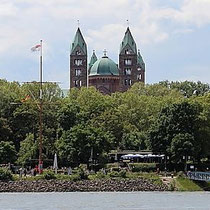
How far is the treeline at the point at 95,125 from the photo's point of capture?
336 ft

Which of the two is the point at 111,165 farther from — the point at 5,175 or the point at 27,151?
the point at 5,175

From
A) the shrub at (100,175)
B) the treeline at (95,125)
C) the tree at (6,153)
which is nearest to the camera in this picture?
the shrub at (100,175)

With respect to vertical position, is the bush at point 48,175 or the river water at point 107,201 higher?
the bush at point 48,175

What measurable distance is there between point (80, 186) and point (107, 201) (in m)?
15.9

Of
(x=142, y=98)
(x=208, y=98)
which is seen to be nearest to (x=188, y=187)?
(x=208, y=98)

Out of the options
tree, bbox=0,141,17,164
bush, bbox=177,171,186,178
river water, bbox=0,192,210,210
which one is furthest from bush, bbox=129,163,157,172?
tree, bbox=0,141,17,164

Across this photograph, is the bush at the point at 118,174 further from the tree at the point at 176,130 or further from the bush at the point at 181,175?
the tree at the point at 176,130

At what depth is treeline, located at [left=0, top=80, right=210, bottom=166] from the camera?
10244 centimetres

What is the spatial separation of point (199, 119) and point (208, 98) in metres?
17.3

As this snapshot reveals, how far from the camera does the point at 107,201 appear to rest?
73125 mm

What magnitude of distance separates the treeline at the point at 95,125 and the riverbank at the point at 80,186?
37.0 ft

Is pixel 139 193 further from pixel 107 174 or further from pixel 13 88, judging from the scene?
pixel 13 88

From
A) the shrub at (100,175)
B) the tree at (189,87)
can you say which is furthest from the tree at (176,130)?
the tree at (189,87)

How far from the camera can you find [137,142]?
413 ft
